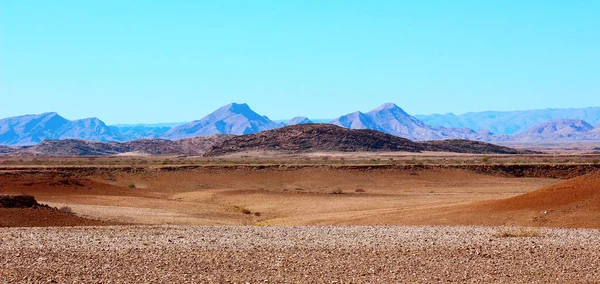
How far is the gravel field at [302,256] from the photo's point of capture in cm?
1388

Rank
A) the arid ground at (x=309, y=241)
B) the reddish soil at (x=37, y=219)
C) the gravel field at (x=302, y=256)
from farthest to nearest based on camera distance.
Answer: the reddish soil at (x=37, y=219) → the arid ground at (x=309, y=241) → the gravel field at (x=302, y=256)

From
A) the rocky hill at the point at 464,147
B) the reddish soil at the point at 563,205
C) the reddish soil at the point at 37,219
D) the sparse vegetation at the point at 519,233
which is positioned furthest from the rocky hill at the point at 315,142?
the sparse vegetation at the point at 519,233

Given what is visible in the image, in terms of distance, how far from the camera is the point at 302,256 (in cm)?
1605

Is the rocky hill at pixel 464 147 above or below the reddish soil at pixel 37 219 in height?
below

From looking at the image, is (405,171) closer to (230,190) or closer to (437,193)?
(437,193)

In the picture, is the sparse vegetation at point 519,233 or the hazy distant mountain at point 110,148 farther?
the hazy distant mountain at point 110,148

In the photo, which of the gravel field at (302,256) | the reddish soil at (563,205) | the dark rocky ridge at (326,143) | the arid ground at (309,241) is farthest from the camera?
the dark rocky ridge at (326,143)

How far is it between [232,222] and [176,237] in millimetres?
10621

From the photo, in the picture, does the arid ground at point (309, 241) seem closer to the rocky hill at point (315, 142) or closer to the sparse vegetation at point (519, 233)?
the sparse vegetation at point (519, 233)

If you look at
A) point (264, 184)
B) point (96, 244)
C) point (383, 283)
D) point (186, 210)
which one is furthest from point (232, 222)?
point (264, 184)

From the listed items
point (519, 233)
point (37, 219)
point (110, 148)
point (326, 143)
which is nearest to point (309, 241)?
point (519, 233)

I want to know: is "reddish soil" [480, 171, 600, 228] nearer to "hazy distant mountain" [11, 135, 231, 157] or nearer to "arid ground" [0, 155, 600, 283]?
"arid ground" [0, 155, 600, 283]

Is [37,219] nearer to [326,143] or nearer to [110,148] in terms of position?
[326,143]

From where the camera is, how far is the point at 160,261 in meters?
15.3
